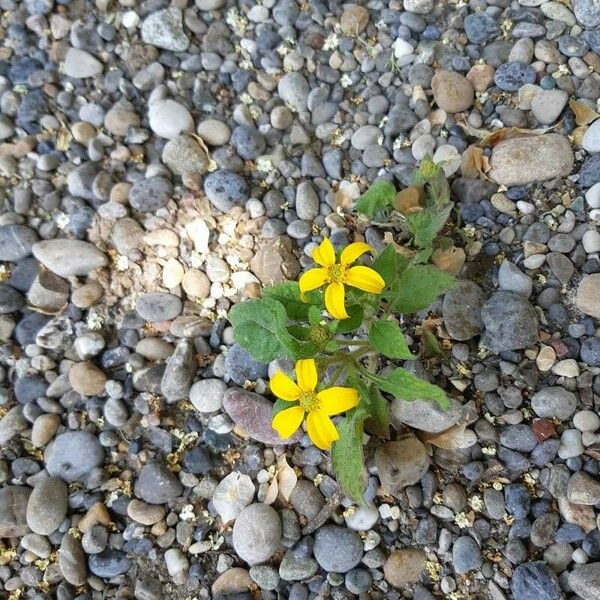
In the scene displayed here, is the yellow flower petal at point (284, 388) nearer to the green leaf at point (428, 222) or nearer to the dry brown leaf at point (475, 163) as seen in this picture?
the green leaf at point (428, 222)

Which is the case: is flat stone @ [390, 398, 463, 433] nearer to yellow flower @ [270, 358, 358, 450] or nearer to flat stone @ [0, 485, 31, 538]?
yellow flower @ [270, 358, 358, 450]

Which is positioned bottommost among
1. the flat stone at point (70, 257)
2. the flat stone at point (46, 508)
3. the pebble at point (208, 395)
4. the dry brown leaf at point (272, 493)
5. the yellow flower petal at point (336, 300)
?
the flat stone at point (46, 508)

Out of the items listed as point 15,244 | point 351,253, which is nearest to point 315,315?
point 351,253

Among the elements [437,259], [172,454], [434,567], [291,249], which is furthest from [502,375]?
[172,454]

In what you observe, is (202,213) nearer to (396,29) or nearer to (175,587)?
(396,29)

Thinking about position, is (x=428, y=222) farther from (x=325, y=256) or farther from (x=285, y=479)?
(x=285, y=479)

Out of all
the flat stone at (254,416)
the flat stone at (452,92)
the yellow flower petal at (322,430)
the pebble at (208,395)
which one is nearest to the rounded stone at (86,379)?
the pebble at (208,395)
